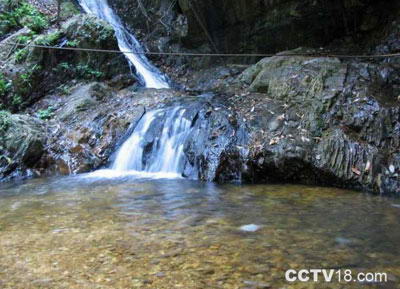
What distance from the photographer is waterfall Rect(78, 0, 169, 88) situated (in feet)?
35.4

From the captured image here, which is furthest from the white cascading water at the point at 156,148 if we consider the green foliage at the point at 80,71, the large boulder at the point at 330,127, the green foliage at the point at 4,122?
the green foliage at the point at 80,71

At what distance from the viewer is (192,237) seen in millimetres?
3195

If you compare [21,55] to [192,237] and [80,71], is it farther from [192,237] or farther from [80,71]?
[192,237]

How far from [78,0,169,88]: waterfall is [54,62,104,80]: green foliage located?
1294 millimetres

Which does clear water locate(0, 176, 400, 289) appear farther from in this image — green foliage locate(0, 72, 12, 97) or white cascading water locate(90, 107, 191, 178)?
green foliage locate(0, 72, 12, 97)

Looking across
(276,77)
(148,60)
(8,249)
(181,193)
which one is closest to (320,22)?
(276,77)

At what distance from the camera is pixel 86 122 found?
808 cm

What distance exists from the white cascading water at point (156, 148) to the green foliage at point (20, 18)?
546 cm

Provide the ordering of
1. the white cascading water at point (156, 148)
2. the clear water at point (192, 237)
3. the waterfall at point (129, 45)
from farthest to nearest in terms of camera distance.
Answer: the waterfall at point (129, 45) → the white cascading water at point (156, 148) → the clear water at point (192, 237)

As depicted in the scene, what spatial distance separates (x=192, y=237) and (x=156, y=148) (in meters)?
3.94

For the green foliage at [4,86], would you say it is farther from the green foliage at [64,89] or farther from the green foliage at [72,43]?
the green foliage at [72,43]

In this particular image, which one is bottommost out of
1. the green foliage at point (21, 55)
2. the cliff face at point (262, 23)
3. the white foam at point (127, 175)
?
the white foam at point (127, 175)

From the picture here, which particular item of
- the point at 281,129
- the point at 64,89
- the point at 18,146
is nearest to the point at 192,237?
the point at 281,129

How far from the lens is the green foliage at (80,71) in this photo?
9.83 meters
